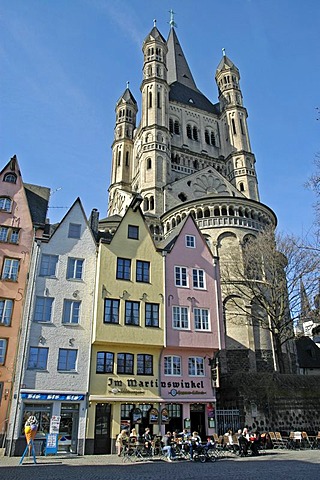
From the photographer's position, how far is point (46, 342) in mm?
20188

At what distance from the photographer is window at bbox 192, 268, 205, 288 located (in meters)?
24.5

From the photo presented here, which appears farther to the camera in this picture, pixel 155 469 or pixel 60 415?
pixel 60 415

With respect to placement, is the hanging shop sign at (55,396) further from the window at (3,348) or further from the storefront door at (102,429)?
the window at (3,348)

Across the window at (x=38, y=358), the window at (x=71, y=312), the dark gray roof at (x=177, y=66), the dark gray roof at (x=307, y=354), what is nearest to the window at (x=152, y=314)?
the window at (x=71, y=312)

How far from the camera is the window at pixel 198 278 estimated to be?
24.5 m

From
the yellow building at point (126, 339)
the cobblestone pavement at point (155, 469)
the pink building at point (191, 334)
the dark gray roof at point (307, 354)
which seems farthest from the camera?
the dark gray roof at point (307, 354)

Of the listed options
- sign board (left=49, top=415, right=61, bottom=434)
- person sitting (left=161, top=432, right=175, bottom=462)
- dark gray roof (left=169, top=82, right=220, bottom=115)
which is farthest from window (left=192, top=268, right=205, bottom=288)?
dark gray roof (left=169, top=82, right=220, bottom=115)

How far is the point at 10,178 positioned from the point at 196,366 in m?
17.2

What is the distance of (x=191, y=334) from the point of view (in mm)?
22672

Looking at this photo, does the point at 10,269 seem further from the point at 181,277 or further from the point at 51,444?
the point at 181,277

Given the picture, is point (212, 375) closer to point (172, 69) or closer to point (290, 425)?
point (290, 425)

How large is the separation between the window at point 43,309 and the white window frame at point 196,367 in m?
8.70

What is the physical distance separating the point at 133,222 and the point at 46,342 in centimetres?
923

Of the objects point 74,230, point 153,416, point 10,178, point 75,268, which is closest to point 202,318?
point 153,416
